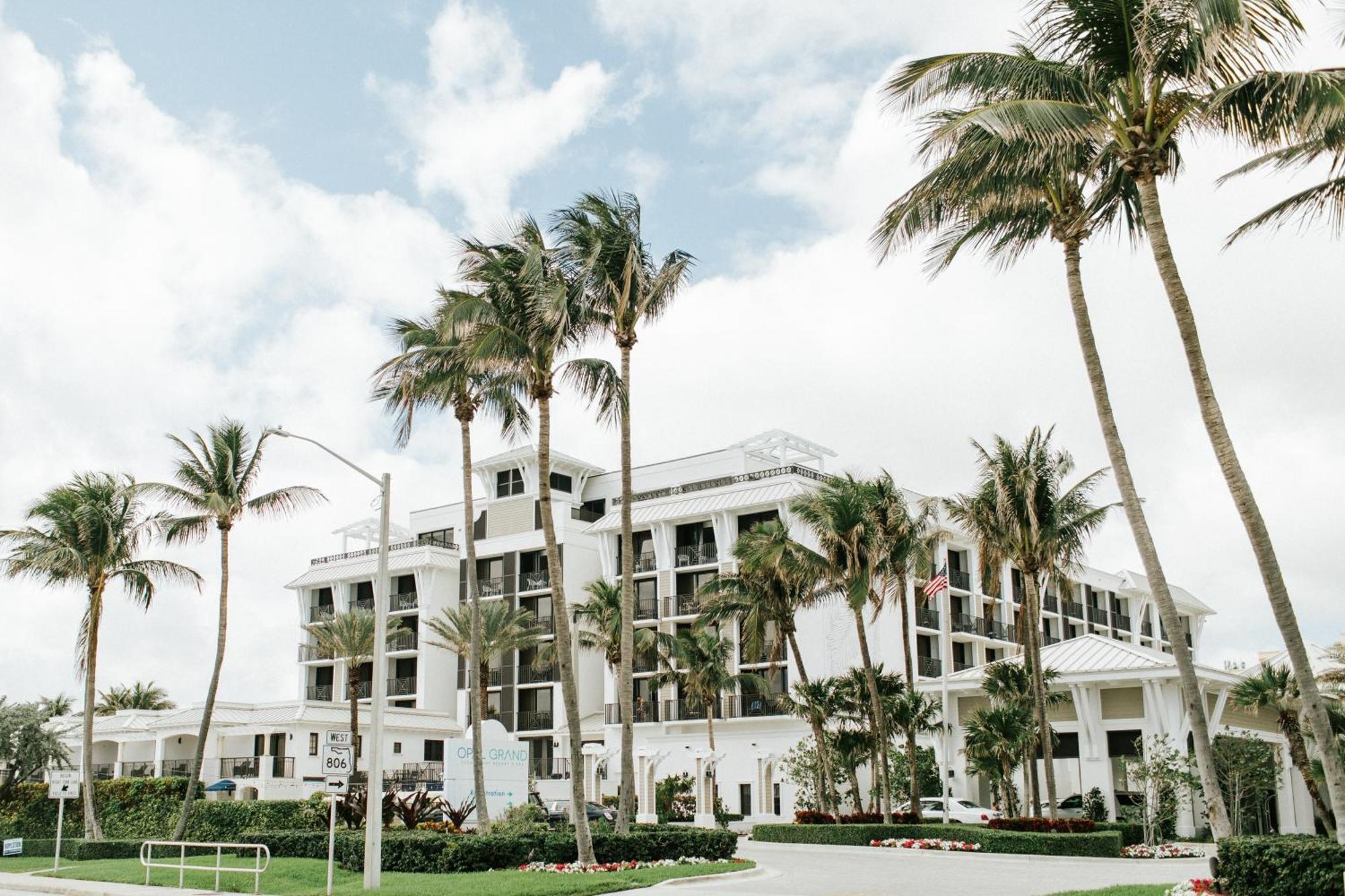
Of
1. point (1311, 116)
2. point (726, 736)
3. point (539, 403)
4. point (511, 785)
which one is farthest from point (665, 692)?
point (1311, 116)

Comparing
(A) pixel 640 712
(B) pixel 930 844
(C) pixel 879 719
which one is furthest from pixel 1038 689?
(A) pixel 640 712

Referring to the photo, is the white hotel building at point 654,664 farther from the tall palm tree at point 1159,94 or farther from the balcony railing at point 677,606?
the tall palm tree at point 1159,94

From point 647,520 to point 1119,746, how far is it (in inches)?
977

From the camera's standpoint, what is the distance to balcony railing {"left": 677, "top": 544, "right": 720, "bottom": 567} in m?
Answer: 59.1

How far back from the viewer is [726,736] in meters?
54.6

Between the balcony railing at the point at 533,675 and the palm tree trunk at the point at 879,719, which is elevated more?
the balcony railing at the point at 533,675

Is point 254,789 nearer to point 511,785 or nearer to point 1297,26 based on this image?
point 511,785

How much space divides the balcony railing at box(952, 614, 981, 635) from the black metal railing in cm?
2890

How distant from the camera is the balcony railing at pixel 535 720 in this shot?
62.3 m

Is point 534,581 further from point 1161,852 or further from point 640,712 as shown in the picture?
point 1161,852

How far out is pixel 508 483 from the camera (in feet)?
225

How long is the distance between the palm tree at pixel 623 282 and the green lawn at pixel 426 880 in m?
4.84

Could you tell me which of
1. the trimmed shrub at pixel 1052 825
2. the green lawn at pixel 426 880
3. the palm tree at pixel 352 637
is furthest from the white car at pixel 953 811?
the palm tree at pixel 352 637

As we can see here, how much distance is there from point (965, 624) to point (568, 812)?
71.9ft
